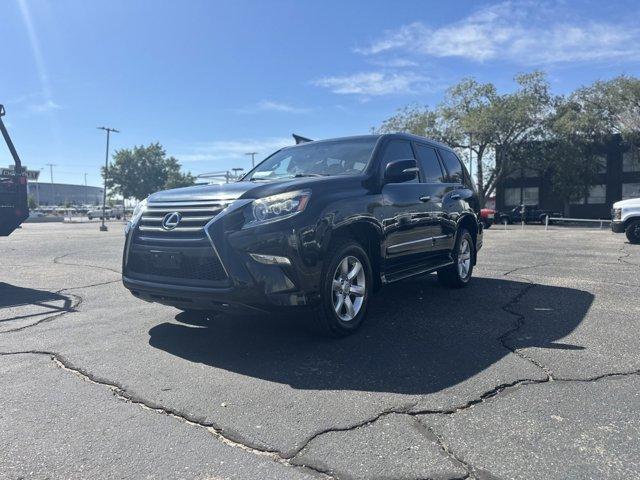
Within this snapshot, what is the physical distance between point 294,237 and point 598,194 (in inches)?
1940

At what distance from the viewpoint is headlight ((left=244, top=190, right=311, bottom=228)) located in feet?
13.1

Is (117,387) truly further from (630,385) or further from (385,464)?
(630,385)

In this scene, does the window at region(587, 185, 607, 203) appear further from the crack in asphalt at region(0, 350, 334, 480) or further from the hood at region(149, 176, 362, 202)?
the crack in asphalt at region(0, 350, 334, 480)

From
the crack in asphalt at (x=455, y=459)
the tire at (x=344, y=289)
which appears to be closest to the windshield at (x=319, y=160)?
the tire at (x=344, y=289)

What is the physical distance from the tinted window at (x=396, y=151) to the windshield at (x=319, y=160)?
0.17 meters

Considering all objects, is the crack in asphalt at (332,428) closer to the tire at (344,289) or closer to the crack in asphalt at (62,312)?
the crack in asphalt at (62,312)

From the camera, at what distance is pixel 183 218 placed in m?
4.24

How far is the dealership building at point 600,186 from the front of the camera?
43812 mm

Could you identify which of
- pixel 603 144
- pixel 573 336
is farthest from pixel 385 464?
pixel 603 144

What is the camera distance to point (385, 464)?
2.51 m

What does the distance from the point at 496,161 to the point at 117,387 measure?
4299cm

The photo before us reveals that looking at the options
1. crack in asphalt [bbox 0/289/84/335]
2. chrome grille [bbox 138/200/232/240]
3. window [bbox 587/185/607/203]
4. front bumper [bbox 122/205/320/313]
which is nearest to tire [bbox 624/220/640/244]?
front bumper [bbox 122/205/320/313]

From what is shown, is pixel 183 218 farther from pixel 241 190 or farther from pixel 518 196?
pixel 518 196

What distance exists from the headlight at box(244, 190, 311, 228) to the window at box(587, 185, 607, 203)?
48.0 metres
